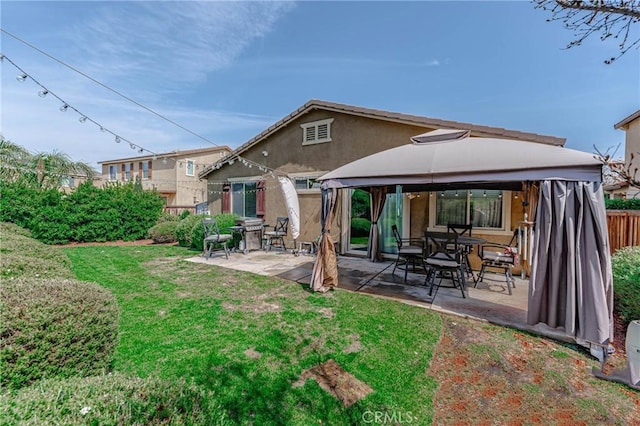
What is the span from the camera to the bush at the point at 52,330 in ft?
5.97

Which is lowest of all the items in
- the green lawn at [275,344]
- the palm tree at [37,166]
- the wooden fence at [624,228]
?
the green lawn at [275,344]

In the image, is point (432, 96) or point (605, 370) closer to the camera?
point (605, 370)

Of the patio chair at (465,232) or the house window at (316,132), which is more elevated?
the house window at (316,132)

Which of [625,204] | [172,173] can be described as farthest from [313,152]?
[172,173]

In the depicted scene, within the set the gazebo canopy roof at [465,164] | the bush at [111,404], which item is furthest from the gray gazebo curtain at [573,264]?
the bush at [111,404]

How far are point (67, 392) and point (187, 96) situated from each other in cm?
1146

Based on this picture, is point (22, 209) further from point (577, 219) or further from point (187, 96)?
point (577, 219)

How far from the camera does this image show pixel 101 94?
6.79 metres

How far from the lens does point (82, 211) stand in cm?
1094

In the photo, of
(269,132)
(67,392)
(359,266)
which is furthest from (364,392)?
(269,132)
